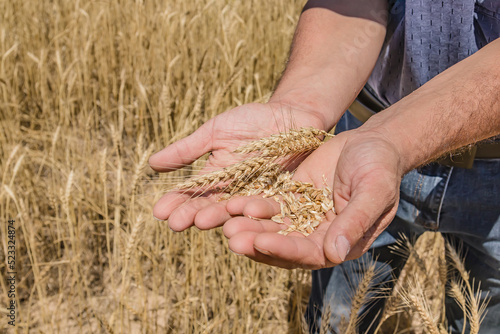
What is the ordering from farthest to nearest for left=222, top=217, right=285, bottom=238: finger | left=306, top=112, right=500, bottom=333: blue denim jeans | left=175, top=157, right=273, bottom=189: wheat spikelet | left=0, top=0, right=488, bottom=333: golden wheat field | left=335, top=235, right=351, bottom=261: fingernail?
left=0, top=0, right=488, bottom=333: golden wheat field
left=306, top=112, right=500, bottom=333: blue denim jeans
left=175, top=157, right=273, bottom=189: wheat spikelet
left=222, top=217, right=285, bottom=238: finger
left=335, top=235, right=351, bottom=261: fingernail

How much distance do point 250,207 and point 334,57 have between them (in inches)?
20.9

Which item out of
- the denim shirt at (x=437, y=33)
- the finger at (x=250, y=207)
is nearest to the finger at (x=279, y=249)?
the finger at (x=250, y=207)

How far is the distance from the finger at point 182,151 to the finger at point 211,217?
0.21 metres

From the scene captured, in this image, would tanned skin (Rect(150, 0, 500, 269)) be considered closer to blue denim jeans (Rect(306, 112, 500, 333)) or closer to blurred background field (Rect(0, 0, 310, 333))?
blue denim jeans (Rect(306, 112, 500, 333))

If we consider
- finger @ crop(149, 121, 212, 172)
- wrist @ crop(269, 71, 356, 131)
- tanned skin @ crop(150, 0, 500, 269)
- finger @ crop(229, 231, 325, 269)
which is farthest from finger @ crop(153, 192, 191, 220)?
wrist @ crop(269, 71, 356, 131)

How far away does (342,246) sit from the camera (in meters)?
0.74

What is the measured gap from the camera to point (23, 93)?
2518 mm

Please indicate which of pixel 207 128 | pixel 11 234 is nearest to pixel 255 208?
pixel 207 128

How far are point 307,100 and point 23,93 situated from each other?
1925mm

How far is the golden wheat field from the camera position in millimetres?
1687

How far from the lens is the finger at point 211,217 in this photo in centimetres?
95

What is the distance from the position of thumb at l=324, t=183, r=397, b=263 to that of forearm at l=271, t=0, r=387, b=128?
0.46 meters

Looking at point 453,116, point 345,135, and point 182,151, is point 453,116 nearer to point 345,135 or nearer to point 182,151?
point 345,135

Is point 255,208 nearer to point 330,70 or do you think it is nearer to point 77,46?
point 330,70
